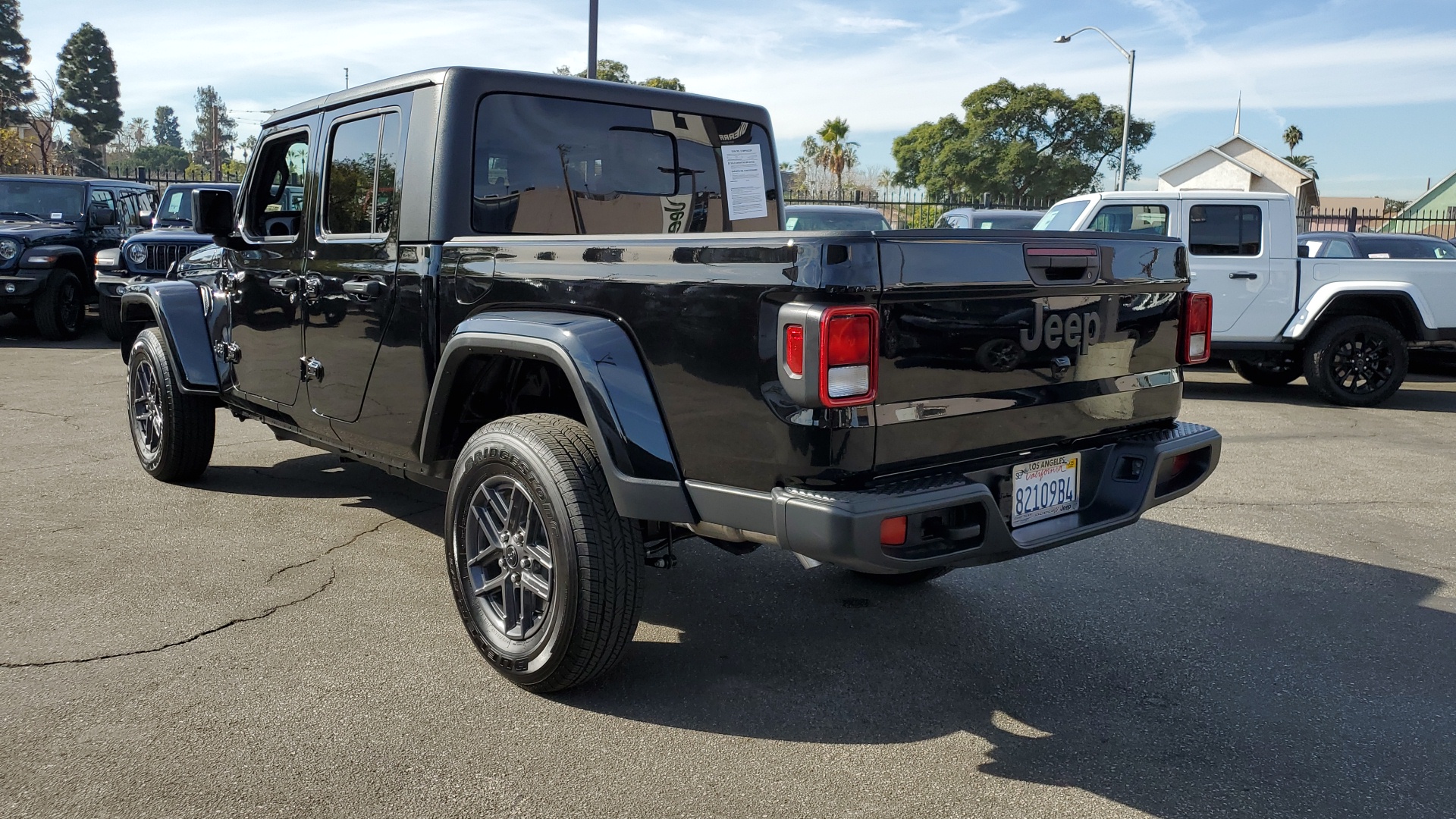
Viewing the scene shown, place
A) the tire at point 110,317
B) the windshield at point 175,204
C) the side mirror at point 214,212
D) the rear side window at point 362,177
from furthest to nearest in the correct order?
the windshield at point 175,204 < the tire at point 110,317 < the side mirror at point 214,212 < the rear side window at point 362,177

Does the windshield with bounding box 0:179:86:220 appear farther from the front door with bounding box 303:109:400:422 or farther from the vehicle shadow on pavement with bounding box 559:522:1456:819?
the vehicle shadow on pavement with bounding box 559:522:1456:819

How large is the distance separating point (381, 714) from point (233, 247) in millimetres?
2810

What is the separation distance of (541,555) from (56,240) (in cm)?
1281

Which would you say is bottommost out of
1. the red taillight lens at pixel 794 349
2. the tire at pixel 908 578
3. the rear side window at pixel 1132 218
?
the tire at pixel 908 578

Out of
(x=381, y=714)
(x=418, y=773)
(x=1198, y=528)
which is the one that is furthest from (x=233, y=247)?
(x=1198, y=528)

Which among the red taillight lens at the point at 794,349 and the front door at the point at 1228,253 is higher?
the front door at the point at 1228,253

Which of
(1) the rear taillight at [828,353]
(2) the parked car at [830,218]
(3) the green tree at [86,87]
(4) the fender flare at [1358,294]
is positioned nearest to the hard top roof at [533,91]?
(1) the rear taillight at [828,353]

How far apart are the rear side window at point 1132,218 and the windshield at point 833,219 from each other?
2690 mm

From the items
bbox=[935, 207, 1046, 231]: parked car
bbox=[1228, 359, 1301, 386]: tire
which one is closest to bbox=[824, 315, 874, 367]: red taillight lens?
bbox=[1228, 359, 1301, 386]: tire

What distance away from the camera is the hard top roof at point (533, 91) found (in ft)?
12.3

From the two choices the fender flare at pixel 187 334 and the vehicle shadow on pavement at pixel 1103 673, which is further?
the fender flare at pixel 187 334

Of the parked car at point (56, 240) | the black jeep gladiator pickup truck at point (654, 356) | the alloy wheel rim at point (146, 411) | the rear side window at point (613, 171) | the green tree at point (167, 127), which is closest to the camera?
the black jeep gladiator pickup truck at point (654, 356)

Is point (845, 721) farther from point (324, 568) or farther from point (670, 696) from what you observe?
point (324, 568)

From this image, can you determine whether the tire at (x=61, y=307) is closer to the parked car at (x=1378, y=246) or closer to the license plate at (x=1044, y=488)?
the license plate at (x=1044, y=488)
